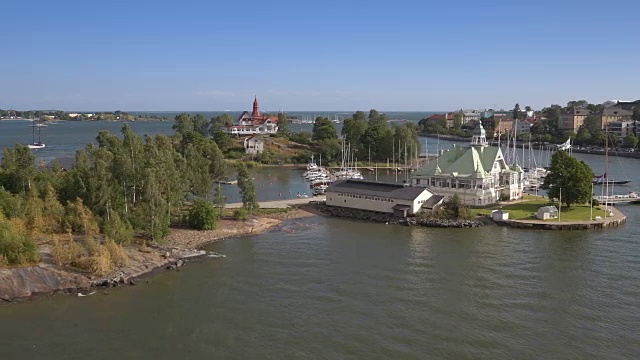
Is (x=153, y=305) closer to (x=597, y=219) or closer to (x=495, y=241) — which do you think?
(x=495, y=241)

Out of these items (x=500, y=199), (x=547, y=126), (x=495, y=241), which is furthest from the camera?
(x=547, y=126)

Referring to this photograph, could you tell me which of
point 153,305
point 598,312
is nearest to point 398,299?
point 598,312

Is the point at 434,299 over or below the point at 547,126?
below

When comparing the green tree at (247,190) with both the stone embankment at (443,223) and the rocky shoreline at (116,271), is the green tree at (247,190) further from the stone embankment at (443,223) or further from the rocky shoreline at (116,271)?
the stone embankment at (443,223)

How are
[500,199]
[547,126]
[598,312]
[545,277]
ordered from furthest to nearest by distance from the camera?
1. [547,126]
2. [500,199]
3. [545,277]
4. [598,312]

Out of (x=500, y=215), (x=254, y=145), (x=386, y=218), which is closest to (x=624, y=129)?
(x=254, y=145)

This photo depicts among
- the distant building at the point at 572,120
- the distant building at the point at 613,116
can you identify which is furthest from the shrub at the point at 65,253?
the distant building at the point at 572,120

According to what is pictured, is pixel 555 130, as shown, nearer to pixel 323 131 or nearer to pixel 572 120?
pixel 572 120
